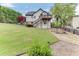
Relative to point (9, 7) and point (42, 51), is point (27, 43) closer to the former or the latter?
point (42, 51)

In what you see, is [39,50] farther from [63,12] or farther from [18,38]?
[63,12]

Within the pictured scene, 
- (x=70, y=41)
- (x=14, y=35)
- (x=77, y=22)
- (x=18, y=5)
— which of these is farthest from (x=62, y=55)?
(x=18, y=5)

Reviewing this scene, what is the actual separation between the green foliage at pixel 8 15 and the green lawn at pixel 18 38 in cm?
5

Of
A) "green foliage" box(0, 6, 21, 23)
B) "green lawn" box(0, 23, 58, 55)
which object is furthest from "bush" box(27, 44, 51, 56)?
"green foliage" box(0, 6, 21, 23)

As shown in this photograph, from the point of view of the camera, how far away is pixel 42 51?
234 cm

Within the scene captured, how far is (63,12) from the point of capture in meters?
2.42

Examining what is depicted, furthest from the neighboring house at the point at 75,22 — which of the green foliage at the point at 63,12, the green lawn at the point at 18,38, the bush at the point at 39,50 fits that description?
the bush at the point at 39,50

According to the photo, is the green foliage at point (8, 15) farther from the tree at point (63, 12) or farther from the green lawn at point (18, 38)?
the tree at point (63, 12)

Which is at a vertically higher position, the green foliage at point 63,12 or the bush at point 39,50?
the green foliage at point 63,12

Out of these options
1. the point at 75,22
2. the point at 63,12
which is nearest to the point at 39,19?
the point at 63,12

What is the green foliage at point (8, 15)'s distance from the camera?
239 centimetres

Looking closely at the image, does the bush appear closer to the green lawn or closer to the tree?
the green lawn

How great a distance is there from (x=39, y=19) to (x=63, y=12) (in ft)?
0.91

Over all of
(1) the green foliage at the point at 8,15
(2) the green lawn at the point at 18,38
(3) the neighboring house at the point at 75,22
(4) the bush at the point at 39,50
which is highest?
(1) the green foliage at the point at 8,15
